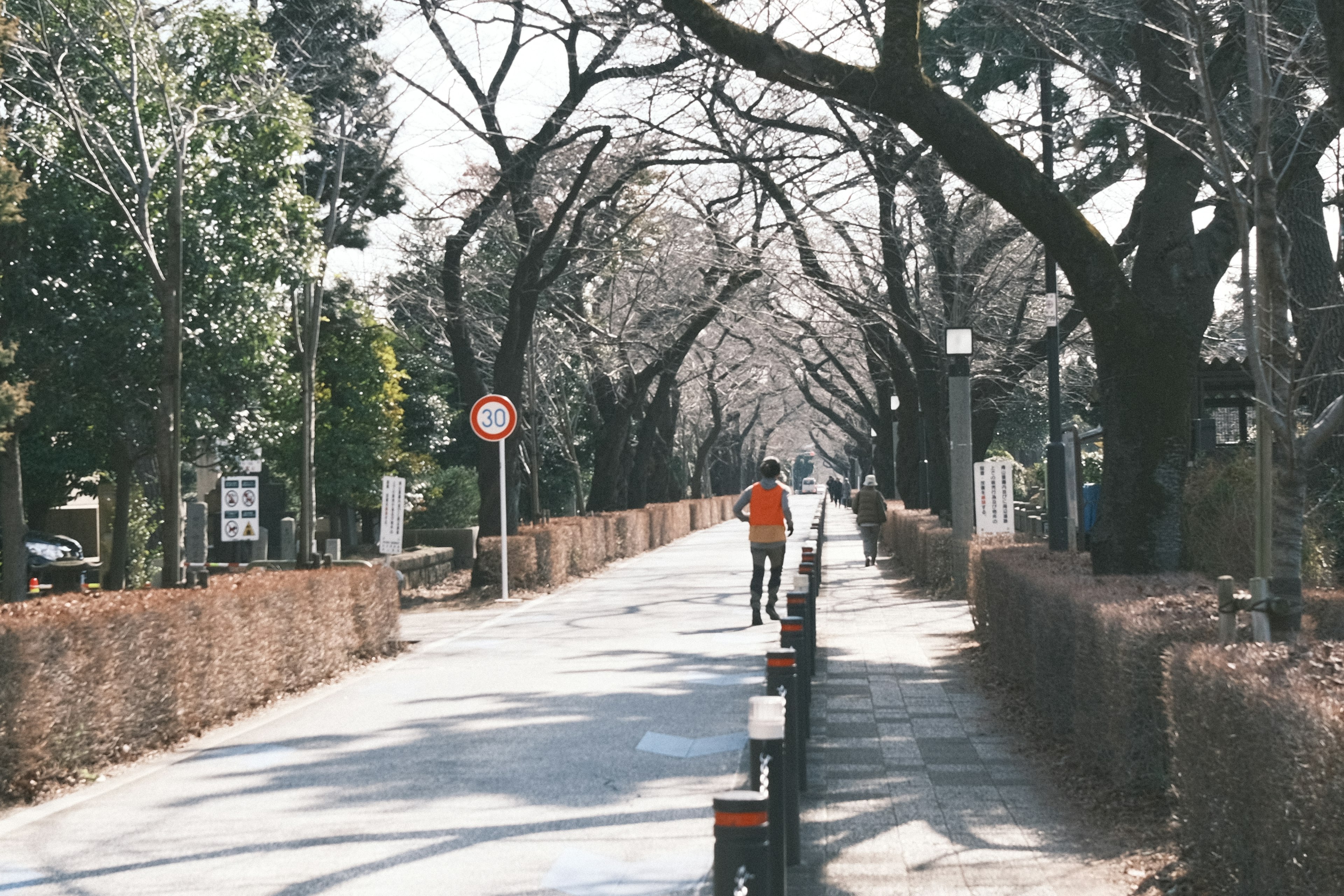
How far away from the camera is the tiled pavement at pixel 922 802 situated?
226 inches

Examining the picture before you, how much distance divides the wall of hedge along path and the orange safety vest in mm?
4635

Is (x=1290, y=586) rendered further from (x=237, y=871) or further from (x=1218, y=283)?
(x=237, y=871)

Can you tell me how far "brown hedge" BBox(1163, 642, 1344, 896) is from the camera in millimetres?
3838

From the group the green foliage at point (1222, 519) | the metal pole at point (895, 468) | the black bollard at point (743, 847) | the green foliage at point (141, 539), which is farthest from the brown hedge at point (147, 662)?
the metal pole at point (895, 468)

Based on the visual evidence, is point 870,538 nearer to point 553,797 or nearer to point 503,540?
point 503,540

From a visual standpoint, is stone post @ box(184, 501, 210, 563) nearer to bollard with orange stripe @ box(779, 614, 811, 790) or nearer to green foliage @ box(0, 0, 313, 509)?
green foliage @ box(0, 0, 313, 509)

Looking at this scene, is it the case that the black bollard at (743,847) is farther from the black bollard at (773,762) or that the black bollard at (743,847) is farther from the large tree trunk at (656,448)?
the large tree trunk at (656,448)

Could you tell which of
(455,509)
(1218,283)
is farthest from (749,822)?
(455,509)

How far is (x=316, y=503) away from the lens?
3872cm

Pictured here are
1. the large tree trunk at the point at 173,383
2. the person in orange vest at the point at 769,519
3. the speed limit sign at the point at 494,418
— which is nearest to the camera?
the large tree trunk at the point at 173,383

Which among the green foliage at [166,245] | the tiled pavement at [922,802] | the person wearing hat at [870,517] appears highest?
the green foliage at [166,245]

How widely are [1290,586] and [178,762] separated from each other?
639 centimetres

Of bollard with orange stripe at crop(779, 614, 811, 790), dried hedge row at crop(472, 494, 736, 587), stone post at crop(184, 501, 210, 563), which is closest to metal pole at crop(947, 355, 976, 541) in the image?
dried hedge row at crop(472, 494, 736, 587)

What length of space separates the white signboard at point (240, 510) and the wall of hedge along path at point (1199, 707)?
1197cm
